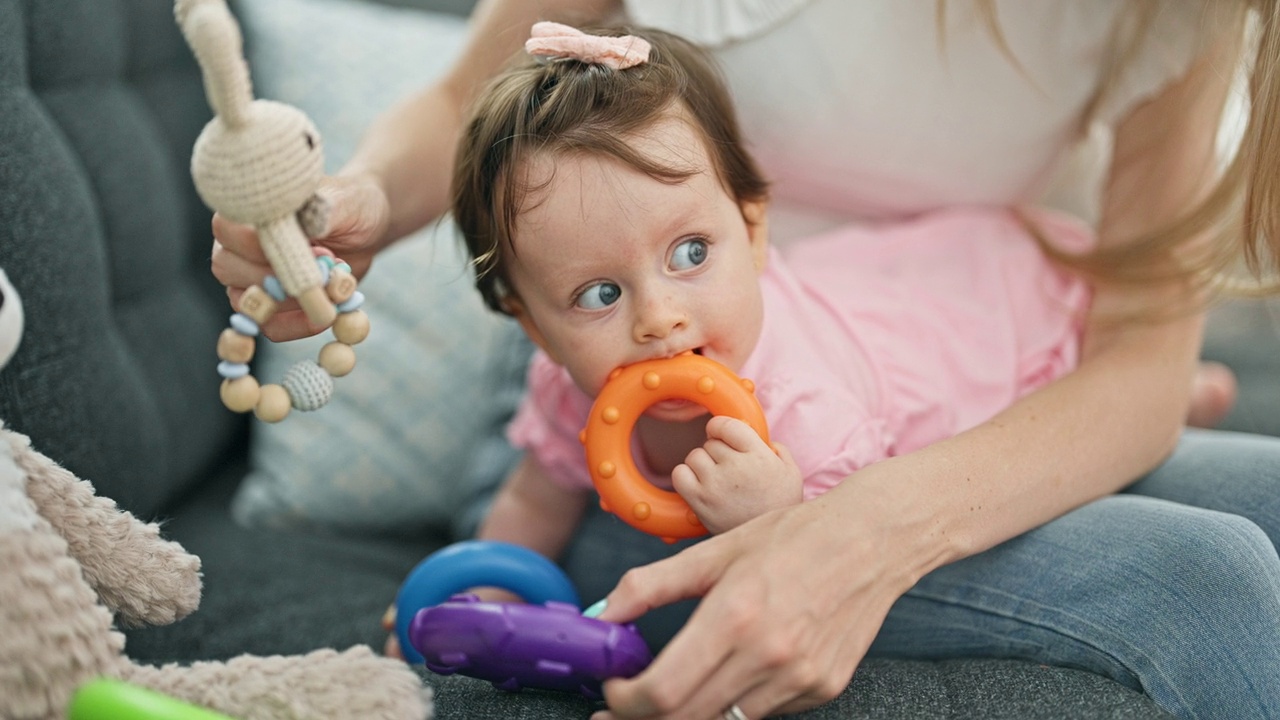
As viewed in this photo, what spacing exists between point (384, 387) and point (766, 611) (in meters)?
0.89

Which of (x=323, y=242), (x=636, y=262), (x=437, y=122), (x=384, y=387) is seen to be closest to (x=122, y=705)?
(x=323, y=242)

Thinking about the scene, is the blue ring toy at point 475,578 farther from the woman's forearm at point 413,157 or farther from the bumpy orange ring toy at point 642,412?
the woman's forearm at point 413,157

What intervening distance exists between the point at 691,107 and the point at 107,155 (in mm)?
727

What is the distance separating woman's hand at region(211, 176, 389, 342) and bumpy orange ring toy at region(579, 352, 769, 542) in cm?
25

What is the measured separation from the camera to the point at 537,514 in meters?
1.22

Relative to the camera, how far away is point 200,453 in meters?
1.41

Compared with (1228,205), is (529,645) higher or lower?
lower

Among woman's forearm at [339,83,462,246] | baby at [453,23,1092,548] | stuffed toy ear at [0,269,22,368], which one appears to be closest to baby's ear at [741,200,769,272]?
baby at [453,23,1092,548]

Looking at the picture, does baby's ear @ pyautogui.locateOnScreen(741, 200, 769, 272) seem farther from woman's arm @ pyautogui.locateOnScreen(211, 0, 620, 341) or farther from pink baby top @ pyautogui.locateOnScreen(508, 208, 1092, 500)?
woman's arm @ pyautogui.locateOnScreen(211, 0, 620, 341)

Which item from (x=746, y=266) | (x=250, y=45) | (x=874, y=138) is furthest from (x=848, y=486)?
(x=250, y=45)

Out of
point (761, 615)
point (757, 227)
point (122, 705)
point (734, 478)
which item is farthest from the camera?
point (757, 227)

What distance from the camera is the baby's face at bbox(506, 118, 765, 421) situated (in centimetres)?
85

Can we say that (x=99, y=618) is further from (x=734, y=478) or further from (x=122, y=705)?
(x=734, y=478)

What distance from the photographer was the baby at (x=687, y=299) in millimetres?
854
